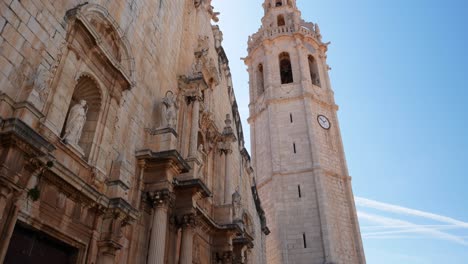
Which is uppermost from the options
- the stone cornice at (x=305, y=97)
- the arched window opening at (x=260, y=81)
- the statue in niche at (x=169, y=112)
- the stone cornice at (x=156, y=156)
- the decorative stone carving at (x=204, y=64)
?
the arched window opening at (x=260, y=81)

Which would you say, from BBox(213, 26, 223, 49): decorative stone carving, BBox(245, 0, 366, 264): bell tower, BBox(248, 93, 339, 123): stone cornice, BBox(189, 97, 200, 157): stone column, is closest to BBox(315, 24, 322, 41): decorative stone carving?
BBox(245, 0, 366, 264): bell tower

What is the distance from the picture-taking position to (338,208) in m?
24.8

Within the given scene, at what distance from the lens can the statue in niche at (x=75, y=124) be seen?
7523 mm

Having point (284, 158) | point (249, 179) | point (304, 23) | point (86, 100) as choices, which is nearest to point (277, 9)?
point (304, 23)

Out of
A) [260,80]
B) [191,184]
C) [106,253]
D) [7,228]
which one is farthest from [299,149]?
[7,228]

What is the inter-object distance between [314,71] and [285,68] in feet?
7.94

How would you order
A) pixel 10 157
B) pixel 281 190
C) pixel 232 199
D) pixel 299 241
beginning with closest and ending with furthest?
pixel 10 157 → pixel 232 199 → pixel 299 241 → pixel 281 190

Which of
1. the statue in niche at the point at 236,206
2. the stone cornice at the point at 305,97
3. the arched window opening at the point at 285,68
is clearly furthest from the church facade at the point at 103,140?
the arched window opening at the point at 285,68

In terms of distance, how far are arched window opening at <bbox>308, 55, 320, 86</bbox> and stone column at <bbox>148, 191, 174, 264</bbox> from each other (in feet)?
77.0

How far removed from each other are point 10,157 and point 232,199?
9.34 m

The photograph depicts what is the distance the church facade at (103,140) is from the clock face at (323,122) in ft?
49.2

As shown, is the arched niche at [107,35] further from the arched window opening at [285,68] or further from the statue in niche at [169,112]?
the arched window opening at [285,68]

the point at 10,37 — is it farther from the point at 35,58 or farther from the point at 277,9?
the point at 277,9

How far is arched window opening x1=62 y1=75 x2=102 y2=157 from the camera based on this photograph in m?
7.66
